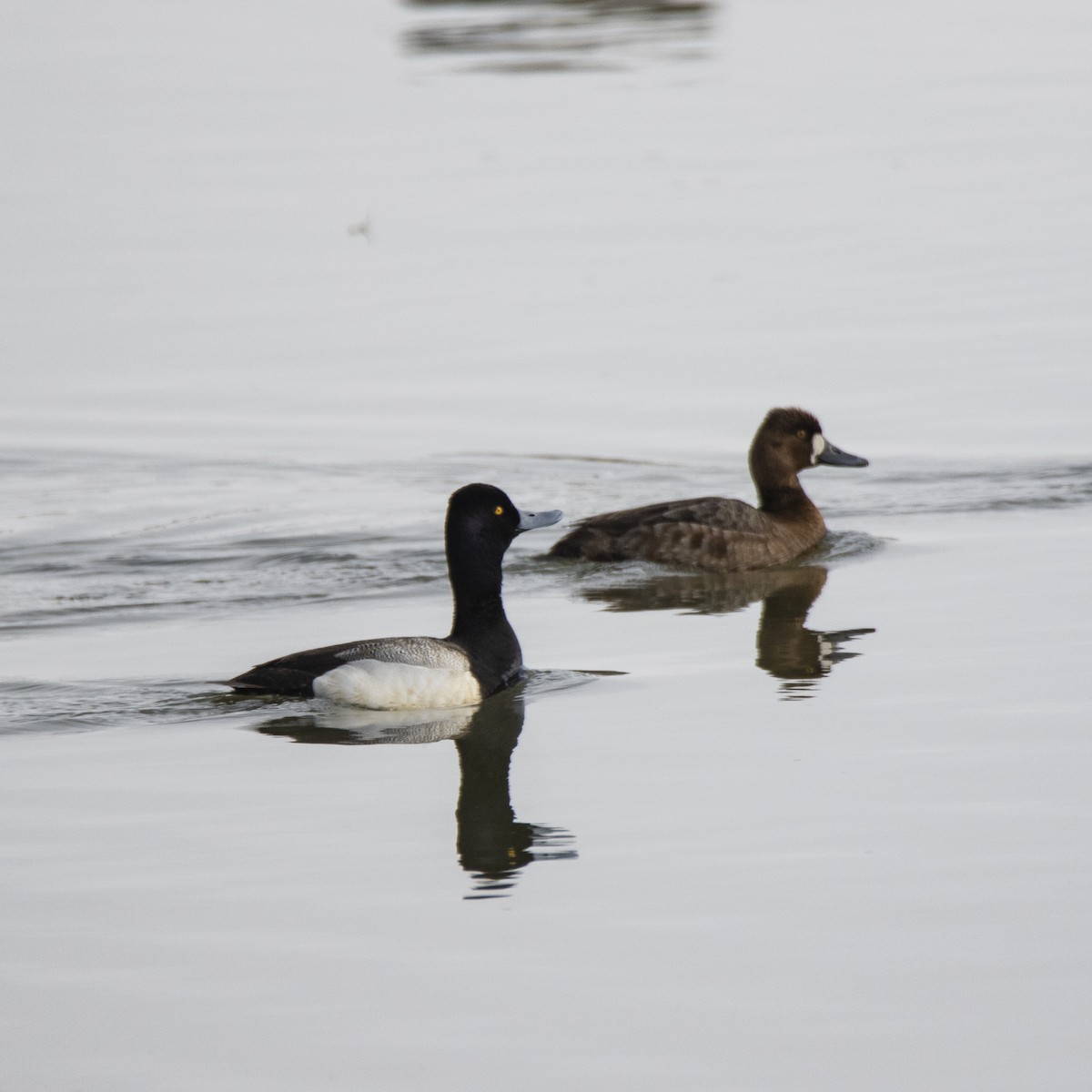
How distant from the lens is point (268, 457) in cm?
1453

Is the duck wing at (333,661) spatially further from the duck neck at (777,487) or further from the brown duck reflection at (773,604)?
the duck neck at (777,487)

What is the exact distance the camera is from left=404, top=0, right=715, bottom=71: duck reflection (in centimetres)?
3353

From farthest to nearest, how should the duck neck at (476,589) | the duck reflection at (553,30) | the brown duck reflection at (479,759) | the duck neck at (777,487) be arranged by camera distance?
the duck reflection at (553,30)
the duck neck at (777,487)
the duck neck at (476,589)
the brown duck reflection at (479,759)

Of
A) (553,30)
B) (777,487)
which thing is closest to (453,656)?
(777,487)

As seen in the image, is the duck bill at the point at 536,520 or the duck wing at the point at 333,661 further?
the duck bill at the point at 536,520

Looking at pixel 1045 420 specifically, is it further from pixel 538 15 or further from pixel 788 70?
pixel 538 15

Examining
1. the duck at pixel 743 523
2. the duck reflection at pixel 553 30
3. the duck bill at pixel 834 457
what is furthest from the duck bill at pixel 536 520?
the duck reflection at pixel 553 30

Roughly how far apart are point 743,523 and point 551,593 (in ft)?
4.65

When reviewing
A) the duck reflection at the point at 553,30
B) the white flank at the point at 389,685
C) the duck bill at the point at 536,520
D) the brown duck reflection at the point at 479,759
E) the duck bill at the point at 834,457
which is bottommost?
the brown duck reflection at the point at 479,759

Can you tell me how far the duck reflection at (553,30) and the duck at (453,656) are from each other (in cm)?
2324

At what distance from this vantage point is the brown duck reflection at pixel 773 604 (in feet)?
32.3

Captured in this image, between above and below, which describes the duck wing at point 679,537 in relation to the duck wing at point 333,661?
above

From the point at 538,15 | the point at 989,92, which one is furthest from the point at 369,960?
the point at 538,15

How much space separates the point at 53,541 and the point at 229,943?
7229 millimetres
